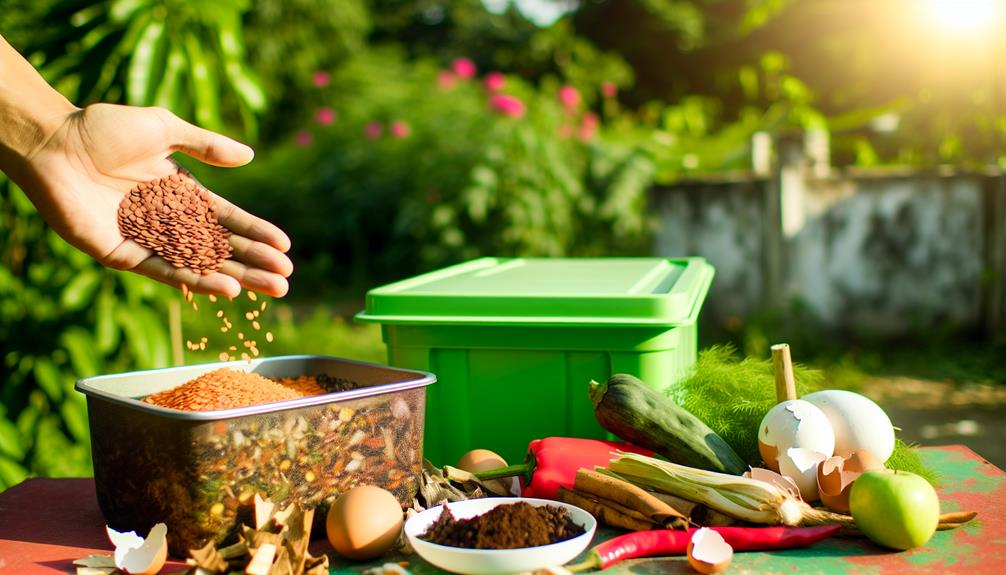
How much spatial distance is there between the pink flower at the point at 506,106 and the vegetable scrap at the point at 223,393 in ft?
16.6

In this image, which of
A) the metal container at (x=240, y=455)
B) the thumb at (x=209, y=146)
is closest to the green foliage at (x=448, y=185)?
the thumb at (x=209, y=146)

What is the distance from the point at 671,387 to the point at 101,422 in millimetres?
1187

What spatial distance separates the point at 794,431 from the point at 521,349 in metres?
0.63

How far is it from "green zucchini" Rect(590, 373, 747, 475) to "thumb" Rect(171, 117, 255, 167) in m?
0.95

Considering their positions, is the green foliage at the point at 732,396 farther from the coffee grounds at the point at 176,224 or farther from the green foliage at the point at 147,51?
the green foliage at the point at 147,51

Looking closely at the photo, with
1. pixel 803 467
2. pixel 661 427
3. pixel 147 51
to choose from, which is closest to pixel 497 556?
pixel 661 427

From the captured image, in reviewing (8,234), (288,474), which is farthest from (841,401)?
(8,234)

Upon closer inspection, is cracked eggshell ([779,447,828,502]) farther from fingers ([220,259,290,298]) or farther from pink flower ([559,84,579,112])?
pink flower ([559,84,579,112])

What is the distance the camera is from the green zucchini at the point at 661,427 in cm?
184

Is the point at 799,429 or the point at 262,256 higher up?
the point at 262,256

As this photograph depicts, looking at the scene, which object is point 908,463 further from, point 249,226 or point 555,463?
point 249,226

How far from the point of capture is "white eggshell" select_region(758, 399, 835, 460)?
5.83 feet

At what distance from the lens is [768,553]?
160cm

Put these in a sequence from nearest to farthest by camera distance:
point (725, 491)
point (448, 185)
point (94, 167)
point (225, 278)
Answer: point (725, 491)
point (225, 278)
point (94, 167)
point (448, 185)
